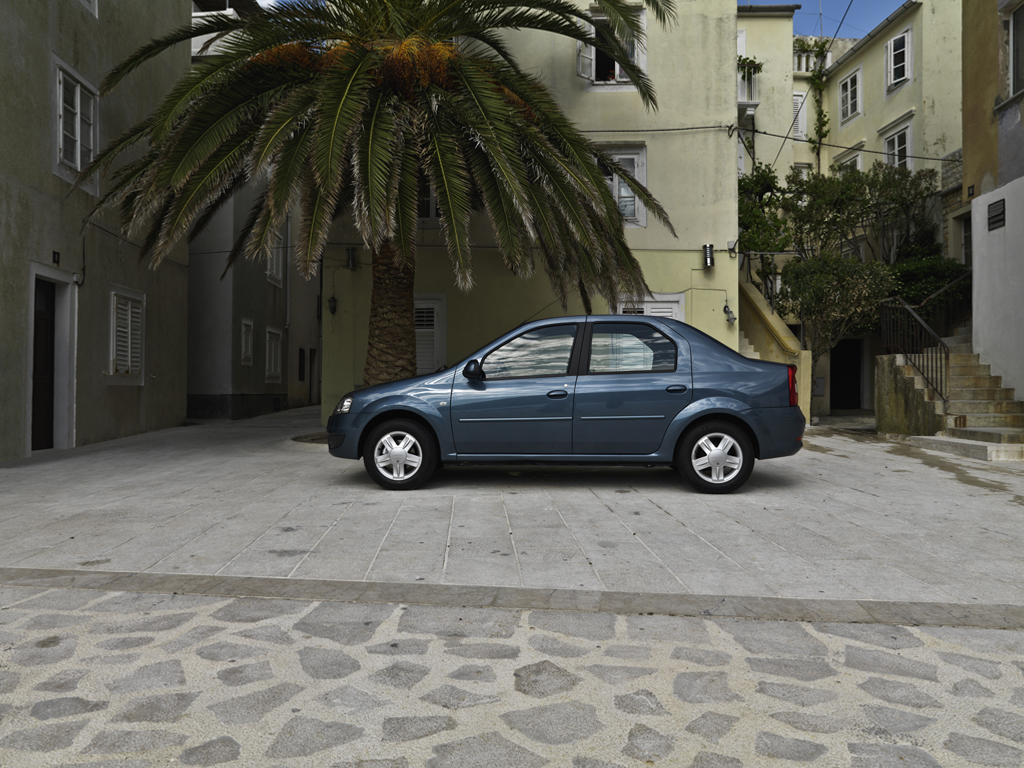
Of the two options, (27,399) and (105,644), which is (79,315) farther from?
(105,644)

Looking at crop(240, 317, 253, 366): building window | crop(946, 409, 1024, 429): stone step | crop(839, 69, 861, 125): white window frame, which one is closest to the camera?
crop(946, 409, 1024, 429): stone step

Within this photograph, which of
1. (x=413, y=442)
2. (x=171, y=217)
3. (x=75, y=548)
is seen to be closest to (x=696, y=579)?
(x=413, y=442)

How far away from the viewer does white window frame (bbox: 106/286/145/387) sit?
12664mm

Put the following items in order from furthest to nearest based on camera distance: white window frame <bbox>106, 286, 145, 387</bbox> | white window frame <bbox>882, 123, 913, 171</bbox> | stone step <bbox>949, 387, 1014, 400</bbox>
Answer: white window frame <bbox>882, 123, 913, 171</bbox>
white window frame <bbox>106, 286, 145, 387</bbox>
stone step <bbox>949, 387, 1014, 400</bbox>

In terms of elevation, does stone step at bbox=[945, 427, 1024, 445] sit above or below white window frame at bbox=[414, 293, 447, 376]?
below

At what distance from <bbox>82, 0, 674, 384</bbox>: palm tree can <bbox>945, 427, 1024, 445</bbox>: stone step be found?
5.36 m

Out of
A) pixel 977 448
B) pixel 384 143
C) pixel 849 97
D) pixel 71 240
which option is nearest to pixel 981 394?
pixel 977 448

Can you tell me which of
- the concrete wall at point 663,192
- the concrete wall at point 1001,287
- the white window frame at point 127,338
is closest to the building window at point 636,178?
the concrete wall at point 663,192

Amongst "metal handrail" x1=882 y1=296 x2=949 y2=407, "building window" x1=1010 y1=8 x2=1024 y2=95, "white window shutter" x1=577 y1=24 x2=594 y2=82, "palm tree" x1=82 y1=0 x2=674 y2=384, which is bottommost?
"metal handrail" x1=882 y1=296 x2=949 y2=407

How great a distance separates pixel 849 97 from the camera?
25.0 meters

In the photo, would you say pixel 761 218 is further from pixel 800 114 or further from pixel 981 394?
pixel 800 114

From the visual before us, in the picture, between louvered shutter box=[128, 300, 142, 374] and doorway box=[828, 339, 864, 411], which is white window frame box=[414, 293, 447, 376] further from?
doorway box=[828, 339, 864, 411]

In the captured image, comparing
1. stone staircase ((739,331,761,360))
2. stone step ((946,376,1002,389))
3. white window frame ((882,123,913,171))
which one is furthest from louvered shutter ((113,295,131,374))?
white window frame ((882,123,913,171))

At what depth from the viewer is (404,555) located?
15.6ft
